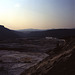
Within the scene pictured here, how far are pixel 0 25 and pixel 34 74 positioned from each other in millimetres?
48483

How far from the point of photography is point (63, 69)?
495 cm

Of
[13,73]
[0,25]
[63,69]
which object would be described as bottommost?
[13,73]

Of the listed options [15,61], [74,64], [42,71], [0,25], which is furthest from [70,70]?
[0,25]

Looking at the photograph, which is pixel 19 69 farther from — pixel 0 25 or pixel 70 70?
pixel 0 25

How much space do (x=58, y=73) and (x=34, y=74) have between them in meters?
0.96

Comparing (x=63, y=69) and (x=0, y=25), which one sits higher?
(x=0, y=25)

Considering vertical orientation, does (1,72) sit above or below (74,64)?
below

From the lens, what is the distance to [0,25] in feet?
169

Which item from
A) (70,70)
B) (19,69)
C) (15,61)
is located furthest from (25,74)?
(15,61)

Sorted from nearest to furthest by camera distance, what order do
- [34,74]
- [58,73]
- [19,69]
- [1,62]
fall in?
[58,73] → [34,74] → [19,69] → [1,62]

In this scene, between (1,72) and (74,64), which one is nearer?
(74,64)

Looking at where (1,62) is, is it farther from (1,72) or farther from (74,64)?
(74,64)

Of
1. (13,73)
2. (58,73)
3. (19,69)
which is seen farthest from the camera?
(19,69)

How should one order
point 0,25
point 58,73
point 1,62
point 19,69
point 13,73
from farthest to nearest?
point 0,25
point 1,62
point 19,69
point 13,73
point 58,73
